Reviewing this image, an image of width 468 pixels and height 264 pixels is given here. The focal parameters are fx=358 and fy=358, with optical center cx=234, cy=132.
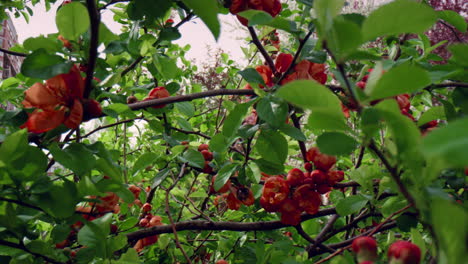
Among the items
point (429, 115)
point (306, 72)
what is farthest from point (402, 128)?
point (306, 72)

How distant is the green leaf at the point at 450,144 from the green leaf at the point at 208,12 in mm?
318

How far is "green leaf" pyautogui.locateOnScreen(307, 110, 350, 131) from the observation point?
1.35 ft

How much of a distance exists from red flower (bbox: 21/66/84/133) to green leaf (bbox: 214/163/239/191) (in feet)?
1.35

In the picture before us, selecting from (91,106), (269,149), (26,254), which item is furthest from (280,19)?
(26,254)

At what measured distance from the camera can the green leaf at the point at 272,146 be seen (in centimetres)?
89

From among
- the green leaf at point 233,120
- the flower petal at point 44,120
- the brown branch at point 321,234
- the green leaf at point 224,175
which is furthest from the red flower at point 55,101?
the brown branch at point 321,234

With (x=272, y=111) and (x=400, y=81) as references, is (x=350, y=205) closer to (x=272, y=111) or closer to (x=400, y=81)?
(x=272, y=111)

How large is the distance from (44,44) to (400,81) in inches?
24.7

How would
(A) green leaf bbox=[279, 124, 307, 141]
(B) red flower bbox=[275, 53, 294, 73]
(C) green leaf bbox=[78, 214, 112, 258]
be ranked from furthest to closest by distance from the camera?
(B) red flower bbox=[275, 53, 294, 73], (A) green leaf bbox=[279, 124, 307, 141], (C) green leaf bbox=[78, 214, 112, 258]

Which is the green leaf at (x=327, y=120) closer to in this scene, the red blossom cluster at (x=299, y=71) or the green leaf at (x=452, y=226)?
the green leaf at (x=452, y=226)

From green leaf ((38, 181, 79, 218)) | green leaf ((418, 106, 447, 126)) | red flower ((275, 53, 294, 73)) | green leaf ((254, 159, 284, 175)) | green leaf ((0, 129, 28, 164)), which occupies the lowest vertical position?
green leaf ((254, 159, 284, 175))

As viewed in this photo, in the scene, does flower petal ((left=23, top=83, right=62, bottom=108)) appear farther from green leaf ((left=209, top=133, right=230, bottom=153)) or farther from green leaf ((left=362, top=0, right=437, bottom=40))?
green leaf ((left=362, top=0, right=437, bottom=40))

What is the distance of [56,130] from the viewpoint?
2.46ft


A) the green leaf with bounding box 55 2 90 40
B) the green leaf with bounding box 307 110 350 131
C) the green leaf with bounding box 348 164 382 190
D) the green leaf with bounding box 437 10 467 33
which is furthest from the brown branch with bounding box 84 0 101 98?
the green leaf with bounding box 437 10 467 33
